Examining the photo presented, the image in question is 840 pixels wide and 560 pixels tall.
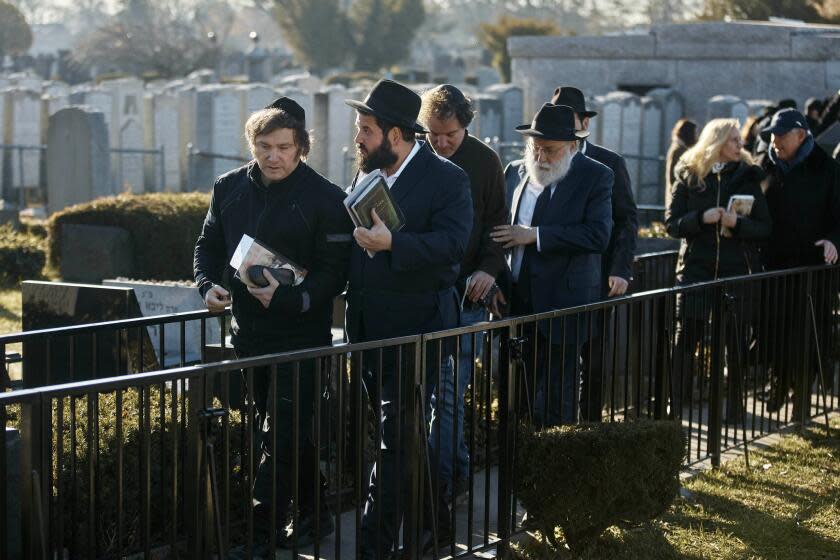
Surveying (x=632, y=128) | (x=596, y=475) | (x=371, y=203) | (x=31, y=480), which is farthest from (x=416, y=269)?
(x=632, y=128)

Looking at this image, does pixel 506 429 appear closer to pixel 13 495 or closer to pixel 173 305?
pixel 13 495

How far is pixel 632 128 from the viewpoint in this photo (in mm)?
21016

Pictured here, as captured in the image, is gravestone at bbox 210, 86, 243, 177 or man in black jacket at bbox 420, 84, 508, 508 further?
gravestone at bbox 210, 86, 243, 177

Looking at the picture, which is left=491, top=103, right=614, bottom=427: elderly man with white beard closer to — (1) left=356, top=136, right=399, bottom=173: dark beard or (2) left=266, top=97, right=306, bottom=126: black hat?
(1) left=356, top=136, right=399, bottom=173: dark beard

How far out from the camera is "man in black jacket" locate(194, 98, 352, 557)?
17.2 feet

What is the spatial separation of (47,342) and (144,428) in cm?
122

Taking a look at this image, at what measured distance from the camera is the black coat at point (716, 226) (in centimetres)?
805

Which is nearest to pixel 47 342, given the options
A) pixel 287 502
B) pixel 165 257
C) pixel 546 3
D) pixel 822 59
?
pixel 287 502

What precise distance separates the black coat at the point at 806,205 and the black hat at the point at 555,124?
2507 mm

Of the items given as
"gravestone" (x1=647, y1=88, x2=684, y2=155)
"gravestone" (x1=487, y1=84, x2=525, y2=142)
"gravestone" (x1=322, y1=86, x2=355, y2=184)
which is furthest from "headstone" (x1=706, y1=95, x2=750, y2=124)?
"gravestone" (x1=322, y1=86, x2=355, y2=184)

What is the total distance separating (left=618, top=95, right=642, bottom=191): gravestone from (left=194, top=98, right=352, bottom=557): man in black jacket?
51.4 feet

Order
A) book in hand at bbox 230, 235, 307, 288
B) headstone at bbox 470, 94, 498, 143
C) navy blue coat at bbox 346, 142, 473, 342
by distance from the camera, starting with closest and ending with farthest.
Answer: book in hand at bbox 230, 235, 307, 288 → navy blue coat at bbox 346, 142, 473, 342 → headstone at bbox 470, 94, 498, 143

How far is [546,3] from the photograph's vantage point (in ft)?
332

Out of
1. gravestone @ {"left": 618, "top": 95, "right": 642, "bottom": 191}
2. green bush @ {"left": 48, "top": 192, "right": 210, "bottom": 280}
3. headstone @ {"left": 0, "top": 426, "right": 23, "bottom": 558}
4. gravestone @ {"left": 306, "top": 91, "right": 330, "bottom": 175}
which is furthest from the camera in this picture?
gravestone @ {"left": 618, "top": 95, "right": 642, "bottom": 191}
